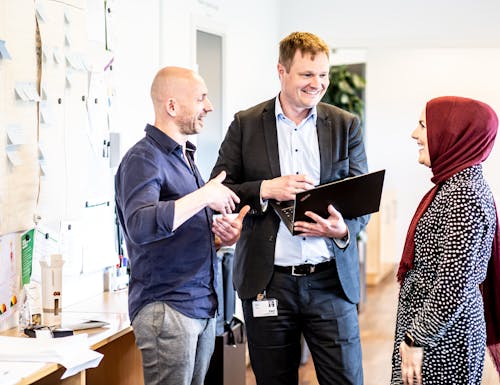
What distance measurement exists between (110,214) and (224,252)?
2.50 ft

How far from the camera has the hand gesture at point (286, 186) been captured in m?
2.63

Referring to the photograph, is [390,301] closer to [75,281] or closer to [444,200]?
[75,281]

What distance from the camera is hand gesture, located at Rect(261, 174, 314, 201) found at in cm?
263

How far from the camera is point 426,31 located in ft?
18.5

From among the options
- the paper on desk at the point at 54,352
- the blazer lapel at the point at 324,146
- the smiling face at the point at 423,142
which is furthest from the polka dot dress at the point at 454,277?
the paper on desk at the point at 54,352

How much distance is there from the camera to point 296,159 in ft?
9.27

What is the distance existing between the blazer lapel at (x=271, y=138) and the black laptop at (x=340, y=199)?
13cm

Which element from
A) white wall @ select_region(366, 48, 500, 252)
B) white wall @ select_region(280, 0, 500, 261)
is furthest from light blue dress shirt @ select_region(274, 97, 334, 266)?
white wall @ select_region(366, 48, 500, 252)

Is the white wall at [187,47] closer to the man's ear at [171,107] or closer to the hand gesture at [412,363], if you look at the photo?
the man's ear at [171,107]

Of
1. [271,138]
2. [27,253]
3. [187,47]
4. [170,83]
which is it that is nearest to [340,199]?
[271,138]

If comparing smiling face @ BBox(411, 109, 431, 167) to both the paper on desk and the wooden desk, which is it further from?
the wooden desk

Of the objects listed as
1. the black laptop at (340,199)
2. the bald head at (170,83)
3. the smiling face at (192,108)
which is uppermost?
the bald head at (170,83)

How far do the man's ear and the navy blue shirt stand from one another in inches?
3.0

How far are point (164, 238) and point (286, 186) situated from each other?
45 cm
